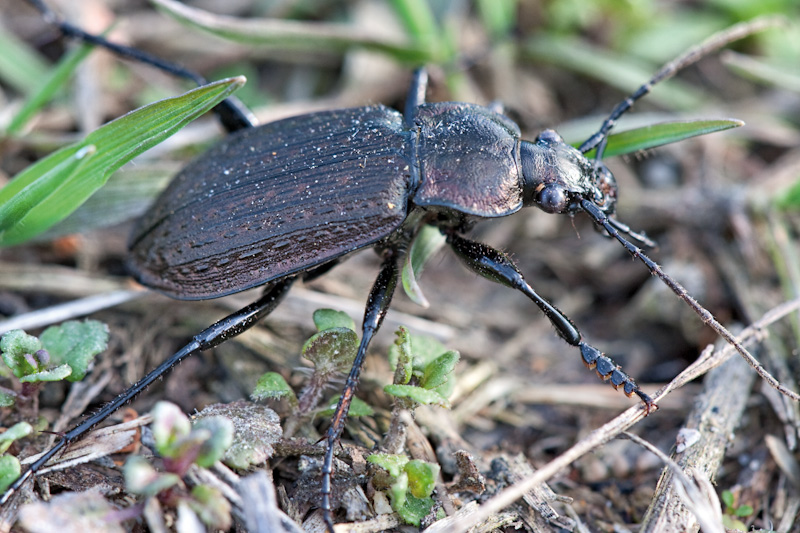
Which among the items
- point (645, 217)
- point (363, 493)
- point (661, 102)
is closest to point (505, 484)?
point (363, 493)

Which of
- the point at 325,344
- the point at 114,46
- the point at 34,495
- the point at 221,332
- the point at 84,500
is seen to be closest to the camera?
the point at 84,500

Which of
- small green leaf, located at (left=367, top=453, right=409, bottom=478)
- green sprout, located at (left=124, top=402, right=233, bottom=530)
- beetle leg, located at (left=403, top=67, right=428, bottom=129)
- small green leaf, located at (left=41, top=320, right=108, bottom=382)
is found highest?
beetle leg, located at (left=403, top=67, right=428, bottom=129)

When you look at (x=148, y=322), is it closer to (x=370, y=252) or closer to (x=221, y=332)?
(x=221, y=332)

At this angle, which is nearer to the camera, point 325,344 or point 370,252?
point 325,344

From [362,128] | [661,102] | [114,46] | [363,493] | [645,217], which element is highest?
[661,102]

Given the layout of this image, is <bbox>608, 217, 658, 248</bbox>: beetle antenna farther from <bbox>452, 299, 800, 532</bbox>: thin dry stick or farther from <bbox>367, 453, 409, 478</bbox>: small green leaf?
<bbox>367, 453, 409, 478</bbox>: small green leaf

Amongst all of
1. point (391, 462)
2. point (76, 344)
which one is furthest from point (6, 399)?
point (391, 462)

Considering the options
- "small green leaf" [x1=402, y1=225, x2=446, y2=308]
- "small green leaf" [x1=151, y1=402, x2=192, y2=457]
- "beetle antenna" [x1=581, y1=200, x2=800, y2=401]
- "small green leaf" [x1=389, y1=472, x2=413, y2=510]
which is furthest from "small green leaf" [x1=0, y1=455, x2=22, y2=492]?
"beetle antenna" [x1=581, y1=200, x2=800, y2=401]
